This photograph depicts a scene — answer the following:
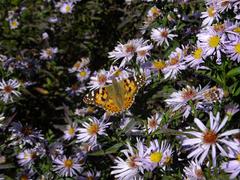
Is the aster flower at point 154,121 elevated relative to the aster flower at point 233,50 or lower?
lower

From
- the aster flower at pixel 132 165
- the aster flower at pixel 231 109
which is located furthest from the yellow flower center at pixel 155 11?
the aster flower at pixel 231 109

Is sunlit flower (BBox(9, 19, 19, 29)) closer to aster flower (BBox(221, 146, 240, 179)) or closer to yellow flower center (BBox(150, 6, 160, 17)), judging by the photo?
yellow flower center (BBox(150, 6, 160, 17))

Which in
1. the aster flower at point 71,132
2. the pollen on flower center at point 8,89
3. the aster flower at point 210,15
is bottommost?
the aster flower at point 71,132

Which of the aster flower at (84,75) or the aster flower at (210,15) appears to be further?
the aster flower at (84,75)

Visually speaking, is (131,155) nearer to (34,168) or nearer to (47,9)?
(34,168)

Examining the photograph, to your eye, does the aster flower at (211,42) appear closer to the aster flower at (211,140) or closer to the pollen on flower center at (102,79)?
the aster flower at (211,140)

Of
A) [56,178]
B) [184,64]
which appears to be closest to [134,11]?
[184,64]

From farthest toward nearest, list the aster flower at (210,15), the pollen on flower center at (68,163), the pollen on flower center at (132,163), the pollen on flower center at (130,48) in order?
the pollen on flower center at (68,163)
the pollen on flower center at (130,48)
the aster flower at (210,15)
the pollen on flower center at (132,163)
